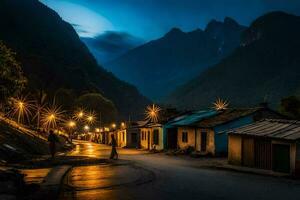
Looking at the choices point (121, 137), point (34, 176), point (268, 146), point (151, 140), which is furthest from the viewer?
point (121, 137)

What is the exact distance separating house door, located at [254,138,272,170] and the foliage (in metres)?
91.7

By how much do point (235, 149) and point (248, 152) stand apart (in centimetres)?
145

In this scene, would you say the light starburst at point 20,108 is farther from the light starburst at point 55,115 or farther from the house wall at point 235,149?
the house wall at point 235,149

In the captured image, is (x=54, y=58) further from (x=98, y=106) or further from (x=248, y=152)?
(x=248, y=152)

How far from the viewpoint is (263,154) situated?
26.3 meters

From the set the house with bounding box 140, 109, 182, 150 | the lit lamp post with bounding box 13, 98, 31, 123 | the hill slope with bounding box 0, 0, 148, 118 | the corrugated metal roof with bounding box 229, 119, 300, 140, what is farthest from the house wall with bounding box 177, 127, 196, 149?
the hill slope with bounding box 0, 0, 148, 118

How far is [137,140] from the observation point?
69500mm

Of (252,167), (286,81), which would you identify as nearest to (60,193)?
(252,167)

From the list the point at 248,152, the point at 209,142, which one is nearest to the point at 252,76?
the point at 209,142

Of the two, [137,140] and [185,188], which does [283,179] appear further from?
[137,140]

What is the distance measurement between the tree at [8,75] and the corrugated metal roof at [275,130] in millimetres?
15646

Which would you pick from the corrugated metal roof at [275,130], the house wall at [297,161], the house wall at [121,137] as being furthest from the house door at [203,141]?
the house wall at [121,137]

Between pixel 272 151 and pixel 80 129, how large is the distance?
117 meters

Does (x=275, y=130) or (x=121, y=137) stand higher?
(x=275, y=130)
